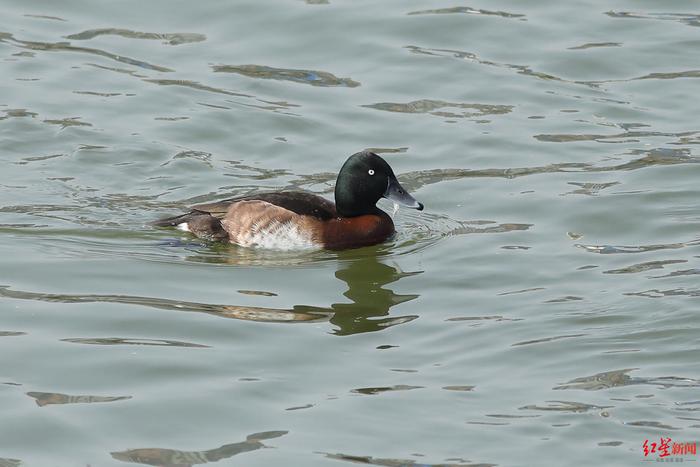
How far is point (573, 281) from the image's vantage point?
34.7 feet

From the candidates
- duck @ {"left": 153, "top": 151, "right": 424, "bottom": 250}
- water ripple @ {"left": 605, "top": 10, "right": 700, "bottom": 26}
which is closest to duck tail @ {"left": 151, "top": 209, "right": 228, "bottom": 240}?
duck @ {"left": 153, "top": 151, "right": 424, "bottom": 250}

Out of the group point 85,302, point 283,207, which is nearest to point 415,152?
point 283,207

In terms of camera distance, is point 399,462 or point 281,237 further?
point 281,237

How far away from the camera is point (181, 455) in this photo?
25.2ft

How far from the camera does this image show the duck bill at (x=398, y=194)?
12.1 metres

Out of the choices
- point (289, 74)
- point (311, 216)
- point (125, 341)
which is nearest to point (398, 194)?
point (311, 216)

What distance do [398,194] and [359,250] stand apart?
0.61m

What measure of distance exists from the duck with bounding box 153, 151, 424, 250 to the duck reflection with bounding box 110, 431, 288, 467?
14.3 ft

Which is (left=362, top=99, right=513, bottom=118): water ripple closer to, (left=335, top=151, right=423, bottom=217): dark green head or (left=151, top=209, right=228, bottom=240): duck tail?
(left=335, top=151, right=423, bottom=217): dark green head

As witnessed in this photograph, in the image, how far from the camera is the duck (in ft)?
39.4

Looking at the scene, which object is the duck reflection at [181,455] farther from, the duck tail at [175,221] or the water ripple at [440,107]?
the water ripple at [440,107]

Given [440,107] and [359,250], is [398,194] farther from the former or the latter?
[440,107]

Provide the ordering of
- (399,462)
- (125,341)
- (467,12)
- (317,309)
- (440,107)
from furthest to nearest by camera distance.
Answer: (467,12) → (440,107) → (317,309) → (125,341) → (399,462)

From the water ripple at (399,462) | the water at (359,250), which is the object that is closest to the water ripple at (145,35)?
the water at (359,250)
